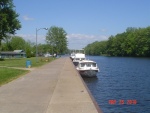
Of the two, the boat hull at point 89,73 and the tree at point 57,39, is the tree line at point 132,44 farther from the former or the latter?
the boat hull at point 89,73

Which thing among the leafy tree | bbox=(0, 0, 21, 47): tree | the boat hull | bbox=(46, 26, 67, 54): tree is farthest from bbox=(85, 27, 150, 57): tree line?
the boat hull

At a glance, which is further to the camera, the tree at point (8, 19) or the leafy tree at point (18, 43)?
the leafy tree at point (18, 43)

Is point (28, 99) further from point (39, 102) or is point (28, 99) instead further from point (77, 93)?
point (77, 93)

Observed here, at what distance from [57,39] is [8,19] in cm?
8544

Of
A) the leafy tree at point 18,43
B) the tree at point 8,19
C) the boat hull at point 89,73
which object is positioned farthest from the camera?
the leafy tree at point 18,43

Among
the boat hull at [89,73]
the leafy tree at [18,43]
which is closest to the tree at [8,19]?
the boat hull at [89,73]

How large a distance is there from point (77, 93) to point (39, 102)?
324cm

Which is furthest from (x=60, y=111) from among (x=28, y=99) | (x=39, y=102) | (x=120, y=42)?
(x=120, y=42)

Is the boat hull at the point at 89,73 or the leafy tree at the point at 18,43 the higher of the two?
the leafy tree at the point at 18,43

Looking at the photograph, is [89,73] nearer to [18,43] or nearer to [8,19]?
[8,19]

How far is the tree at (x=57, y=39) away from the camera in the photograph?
154625mm

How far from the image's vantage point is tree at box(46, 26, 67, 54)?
6088 inches

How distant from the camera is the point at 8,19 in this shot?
69938 millimetres

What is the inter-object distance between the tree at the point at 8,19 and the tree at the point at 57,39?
7998 centimetres
